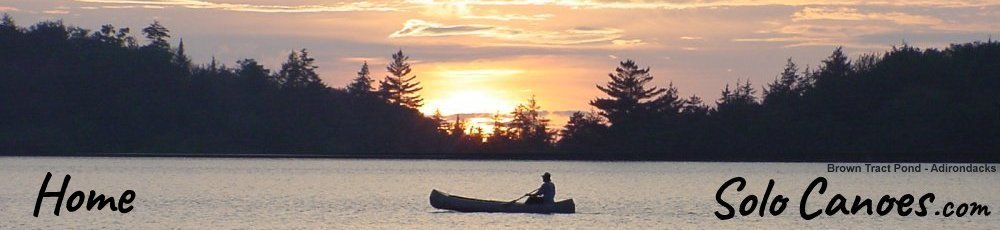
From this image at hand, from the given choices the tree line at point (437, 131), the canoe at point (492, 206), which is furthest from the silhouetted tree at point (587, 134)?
the canoe at point (492, 206)

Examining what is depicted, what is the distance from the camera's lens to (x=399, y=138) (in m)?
192

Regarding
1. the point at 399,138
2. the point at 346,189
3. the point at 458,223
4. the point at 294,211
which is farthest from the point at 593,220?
the point at 399,138

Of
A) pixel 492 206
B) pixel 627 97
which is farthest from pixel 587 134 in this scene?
pixel 492 206

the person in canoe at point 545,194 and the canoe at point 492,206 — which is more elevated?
the person in canoe at point 545,194

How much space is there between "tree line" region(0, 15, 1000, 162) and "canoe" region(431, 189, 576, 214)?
8103 cm

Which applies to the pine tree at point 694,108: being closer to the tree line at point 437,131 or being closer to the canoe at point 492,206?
the tree line at point 437,131

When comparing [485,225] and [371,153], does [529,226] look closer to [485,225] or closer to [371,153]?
[485,225]

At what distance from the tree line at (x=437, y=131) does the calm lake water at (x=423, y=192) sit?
10.4ft

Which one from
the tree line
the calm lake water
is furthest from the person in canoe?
the tree line

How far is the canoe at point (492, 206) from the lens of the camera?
68.4 m

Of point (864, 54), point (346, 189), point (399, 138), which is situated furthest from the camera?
point (399, 138)

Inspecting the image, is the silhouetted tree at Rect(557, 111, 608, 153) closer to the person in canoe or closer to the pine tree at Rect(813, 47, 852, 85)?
the pine tree at Rect(813, 47, 852, 85)

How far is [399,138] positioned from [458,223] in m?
126

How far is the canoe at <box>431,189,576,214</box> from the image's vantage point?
6838 cm
